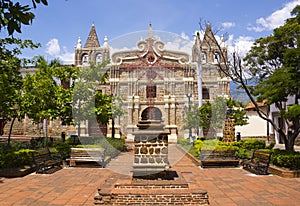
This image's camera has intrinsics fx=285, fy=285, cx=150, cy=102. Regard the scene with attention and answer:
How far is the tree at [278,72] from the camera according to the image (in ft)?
30.6

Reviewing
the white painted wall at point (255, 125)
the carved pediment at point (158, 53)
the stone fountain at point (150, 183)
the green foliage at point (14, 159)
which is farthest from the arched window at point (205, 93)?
the stone fountain at point (150, 183)

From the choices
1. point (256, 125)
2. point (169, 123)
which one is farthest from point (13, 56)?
point (256, 125)

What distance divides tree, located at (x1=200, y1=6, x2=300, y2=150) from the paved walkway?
260cm

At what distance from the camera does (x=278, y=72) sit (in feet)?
31.8

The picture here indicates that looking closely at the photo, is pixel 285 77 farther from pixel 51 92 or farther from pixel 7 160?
pixel 51 92

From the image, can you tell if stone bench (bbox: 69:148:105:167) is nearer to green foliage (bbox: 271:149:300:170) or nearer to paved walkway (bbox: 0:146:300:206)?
paved walkway (bbox: 0:146:300:206)

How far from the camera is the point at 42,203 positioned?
566 centimetres

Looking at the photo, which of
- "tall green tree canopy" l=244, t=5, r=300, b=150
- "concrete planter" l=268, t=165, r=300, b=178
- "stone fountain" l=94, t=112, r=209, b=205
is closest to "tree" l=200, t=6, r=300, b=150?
"tall green tree canopy" l=244, t=5, r=300, b=150

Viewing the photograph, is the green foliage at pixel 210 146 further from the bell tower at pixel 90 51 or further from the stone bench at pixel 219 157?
the bell tower at pixel 90 51

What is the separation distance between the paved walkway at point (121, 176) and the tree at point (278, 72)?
2595 mm

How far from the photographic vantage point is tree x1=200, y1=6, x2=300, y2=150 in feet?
30.6

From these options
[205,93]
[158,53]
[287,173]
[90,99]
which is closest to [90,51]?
[158,53]

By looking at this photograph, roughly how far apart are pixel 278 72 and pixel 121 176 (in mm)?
6338

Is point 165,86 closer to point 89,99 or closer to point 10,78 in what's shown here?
point 89,99
